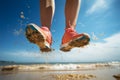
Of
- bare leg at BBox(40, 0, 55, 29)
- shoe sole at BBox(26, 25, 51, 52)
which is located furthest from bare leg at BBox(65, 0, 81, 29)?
shoe sole at BBox(26, 25, 51, 52)

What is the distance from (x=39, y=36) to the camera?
4.50 feet

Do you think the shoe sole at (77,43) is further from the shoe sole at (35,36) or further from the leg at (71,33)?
the shoe sole at (35,36)

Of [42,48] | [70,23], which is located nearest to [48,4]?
[70,23]

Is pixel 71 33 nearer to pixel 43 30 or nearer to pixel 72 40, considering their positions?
pixel 72 40

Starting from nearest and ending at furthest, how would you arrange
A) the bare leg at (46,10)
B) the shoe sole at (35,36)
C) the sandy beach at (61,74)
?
the shoe sole at (35,36) → the bare leg at (46,10) → the sandy beach at (61,74)

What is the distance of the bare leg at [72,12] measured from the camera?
1.57 m

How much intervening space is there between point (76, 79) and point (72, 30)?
314 cm

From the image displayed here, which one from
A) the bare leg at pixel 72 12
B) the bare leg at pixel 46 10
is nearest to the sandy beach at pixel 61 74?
the bare leg at pixel 72 12

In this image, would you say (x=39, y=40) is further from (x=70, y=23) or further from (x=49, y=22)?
(x=70, y=23)

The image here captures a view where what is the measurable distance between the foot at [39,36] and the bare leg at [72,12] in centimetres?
25

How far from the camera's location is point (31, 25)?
1.34 metres

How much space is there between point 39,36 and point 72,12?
16.5 inches

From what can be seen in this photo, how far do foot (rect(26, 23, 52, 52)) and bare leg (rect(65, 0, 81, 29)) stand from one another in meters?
0.25

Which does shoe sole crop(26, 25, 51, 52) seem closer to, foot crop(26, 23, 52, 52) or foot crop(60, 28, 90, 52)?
foot crop(26, 23, 52, 52)
